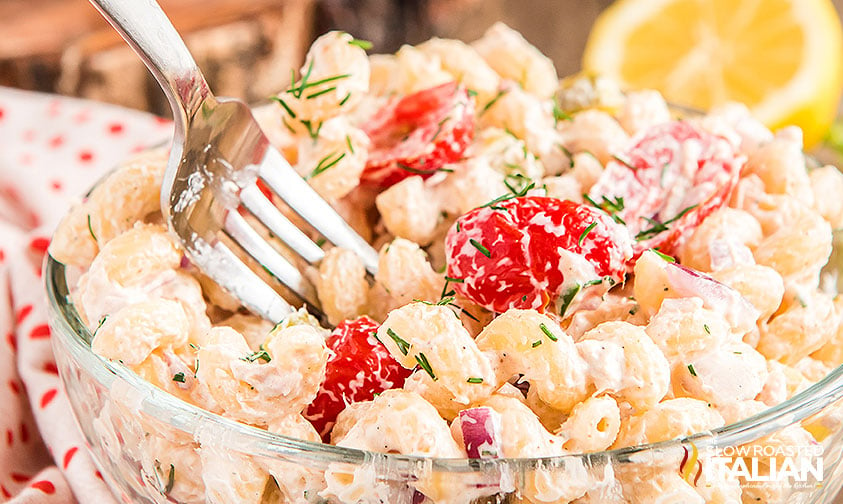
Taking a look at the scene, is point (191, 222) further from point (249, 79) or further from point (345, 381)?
point (249, 79)

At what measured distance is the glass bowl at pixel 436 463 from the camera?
0.61 m

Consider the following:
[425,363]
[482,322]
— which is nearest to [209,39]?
[482,322]

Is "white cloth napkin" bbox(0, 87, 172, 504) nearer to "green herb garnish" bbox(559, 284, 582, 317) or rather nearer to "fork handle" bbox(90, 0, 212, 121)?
"fork handle" bbox(90, 0, 212, 121)

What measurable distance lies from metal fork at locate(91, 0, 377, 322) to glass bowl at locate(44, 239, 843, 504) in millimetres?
144

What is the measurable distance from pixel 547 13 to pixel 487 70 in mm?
1684

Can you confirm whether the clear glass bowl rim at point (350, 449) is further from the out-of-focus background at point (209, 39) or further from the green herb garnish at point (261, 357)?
the out-of-focus background at point (209, 39)

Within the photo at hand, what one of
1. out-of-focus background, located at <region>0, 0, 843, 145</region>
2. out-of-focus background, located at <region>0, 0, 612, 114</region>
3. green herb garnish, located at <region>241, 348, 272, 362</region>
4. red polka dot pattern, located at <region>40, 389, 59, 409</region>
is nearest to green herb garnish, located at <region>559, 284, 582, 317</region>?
green herb garnish, located at <region>241, 348, 272, 362</region>

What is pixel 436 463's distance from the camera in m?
0.60

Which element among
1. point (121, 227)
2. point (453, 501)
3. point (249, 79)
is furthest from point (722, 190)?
point (249, 79)

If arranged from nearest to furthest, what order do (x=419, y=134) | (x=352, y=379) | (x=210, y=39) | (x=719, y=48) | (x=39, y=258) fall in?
(x=352, y=379)
(x=419, y=134)
(x=39, y=258)
(x=719, y=48)
(x=210, y=39)

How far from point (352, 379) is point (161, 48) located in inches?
12.6

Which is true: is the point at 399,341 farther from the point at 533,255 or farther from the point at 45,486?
the point at 45,486

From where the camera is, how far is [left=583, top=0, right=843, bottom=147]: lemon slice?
1687 millimetres

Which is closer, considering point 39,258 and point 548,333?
point 548,333
